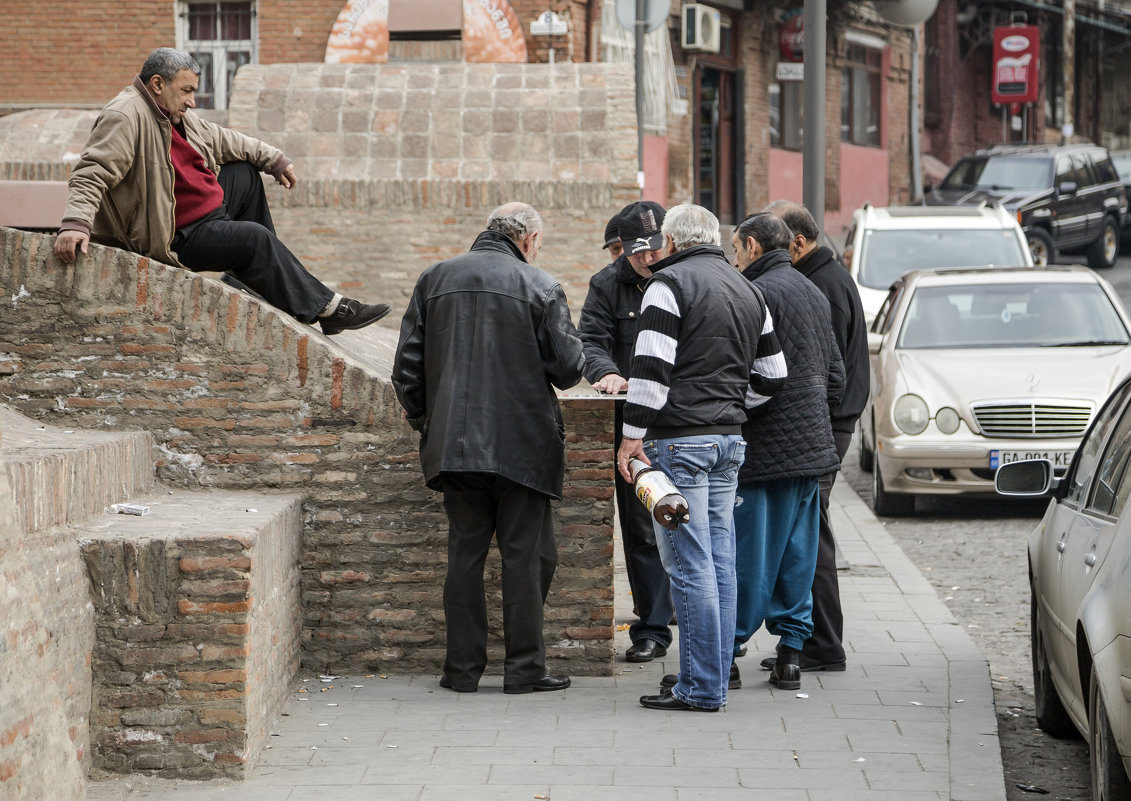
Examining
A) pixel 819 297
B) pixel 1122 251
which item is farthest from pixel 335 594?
pixel 1122 251

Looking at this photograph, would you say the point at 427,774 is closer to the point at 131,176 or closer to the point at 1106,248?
the point at 131,176

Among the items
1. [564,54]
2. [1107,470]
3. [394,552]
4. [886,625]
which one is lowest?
[886,625]

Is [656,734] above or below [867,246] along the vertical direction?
below

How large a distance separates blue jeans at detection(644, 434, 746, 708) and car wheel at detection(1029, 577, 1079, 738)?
1.14 meters

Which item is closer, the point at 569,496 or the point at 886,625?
the point at 569,496

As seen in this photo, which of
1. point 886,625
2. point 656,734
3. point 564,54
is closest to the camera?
point 656,734

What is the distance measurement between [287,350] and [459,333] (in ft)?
2.23

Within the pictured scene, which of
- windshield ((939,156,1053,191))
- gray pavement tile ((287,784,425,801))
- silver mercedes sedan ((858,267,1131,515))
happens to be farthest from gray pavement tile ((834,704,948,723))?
windshield ((939,156,1053,191))

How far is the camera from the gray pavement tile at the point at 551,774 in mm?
4871

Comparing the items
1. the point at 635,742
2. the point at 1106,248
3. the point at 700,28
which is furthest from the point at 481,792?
the point at 1106,248

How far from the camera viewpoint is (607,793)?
4.78 metres

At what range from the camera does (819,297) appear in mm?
6203

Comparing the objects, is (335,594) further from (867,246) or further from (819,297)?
(867,246)

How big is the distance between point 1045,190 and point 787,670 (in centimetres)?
2044
